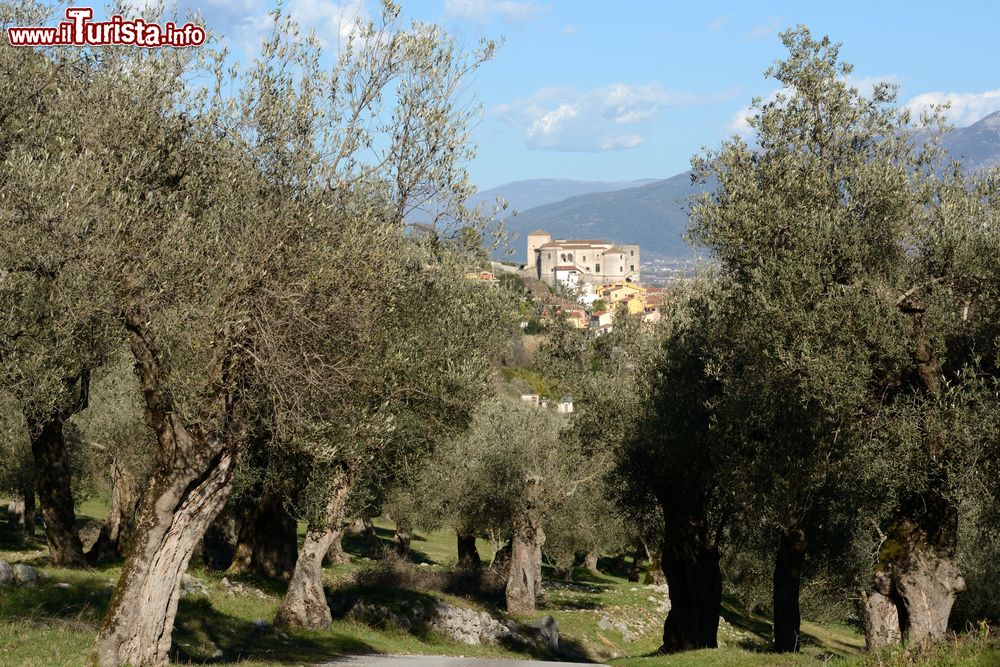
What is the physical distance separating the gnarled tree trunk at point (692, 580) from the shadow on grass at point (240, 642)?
33.9 feet

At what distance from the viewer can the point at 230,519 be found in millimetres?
44000

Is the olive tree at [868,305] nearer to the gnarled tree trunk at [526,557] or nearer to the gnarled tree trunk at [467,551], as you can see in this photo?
the gnarled tree trunk at [526,557]

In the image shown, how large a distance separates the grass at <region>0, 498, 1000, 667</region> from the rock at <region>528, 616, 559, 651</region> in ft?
4.49

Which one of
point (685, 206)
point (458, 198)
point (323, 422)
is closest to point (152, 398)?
point (323, 422)

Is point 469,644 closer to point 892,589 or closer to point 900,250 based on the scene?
point 892,589

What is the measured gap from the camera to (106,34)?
19766 mm

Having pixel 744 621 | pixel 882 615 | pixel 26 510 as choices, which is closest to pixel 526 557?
pixel 744 621

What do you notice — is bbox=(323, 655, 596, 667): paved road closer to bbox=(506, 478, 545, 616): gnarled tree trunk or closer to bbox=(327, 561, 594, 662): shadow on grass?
bbox=(327, 561, 594, 662): shadow on grass

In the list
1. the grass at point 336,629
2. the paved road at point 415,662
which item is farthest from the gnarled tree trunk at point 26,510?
the paved road at point 415,662

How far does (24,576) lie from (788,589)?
20.8 metres

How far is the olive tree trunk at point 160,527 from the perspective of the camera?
17031 millimetres

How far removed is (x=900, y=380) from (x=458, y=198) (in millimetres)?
9809

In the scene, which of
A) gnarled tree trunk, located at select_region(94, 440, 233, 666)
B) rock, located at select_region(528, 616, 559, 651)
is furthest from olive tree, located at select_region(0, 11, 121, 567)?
rock, located at select_region(528, 616, 559, 651)

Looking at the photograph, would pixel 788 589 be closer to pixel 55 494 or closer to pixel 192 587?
pixel 192 587
